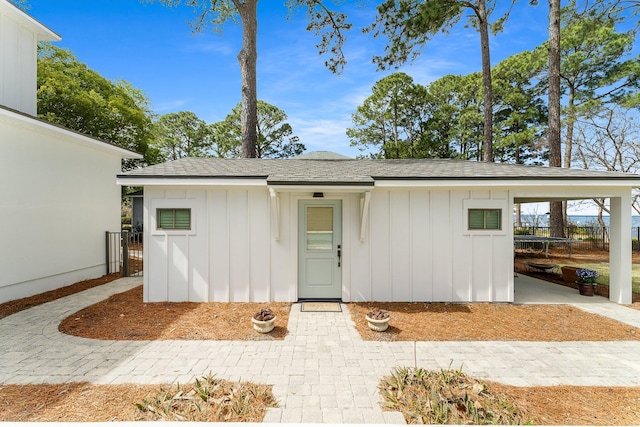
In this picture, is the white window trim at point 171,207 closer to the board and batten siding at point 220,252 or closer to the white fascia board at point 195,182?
the board and batten siding at point 220,252

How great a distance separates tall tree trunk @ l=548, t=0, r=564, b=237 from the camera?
11.4m

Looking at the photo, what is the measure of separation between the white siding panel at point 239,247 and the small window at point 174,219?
900 millimetres

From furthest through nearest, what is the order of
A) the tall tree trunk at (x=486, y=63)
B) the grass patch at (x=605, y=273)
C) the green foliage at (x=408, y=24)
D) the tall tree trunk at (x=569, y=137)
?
the tall tree trunk at (x=569, y=137) → the tall tree trunk at (x=486, y=63) → the green foliage at (x=408, y=24) → the grass patch at (x=605, y=273)

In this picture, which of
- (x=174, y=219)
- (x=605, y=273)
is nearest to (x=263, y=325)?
(x=174, y=219)

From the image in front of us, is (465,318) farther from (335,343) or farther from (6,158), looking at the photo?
(6,158)

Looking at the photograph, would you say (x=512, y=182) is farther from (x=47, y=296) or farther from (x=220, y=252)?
(x=47, y=296)

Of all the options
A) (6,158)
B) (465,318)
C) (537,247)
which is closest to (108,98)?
(6,158)

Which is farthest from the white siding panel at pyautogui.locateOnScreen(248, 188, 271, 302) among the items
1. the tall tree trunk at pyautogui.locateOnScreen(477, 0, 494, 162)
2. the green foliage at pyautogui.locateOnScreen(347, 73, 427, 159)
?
the green foliage at pyautogui.locateOnScreen(347, 73, 427, 159)

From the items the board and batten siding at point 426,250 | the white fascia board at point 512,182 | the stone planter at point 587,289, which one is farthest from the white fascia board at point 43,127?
the stone planter at point 587,289

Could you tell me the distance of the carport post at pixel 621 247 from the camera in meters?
5.96

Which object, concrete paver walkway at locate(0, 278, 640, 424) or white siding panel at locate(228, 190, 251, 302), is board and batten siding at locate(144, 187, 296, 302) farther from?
concrete paver walkway at locate(0, 278, 640, 424)

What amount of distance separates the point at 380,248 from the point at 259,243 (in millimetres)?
2595

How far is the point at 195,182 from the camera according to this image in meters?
5.50

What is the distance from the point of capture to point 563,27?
1597 cm
